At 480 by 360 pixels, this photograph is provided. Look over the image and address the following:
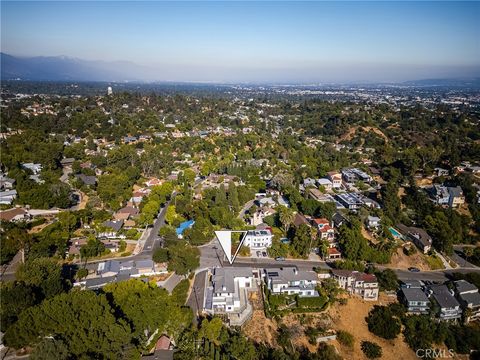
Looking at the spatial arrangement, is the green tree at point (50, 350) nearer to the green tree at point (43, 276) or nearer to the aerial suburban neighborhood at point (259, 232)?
the aerial suburban neighborhood at point (259, 232)

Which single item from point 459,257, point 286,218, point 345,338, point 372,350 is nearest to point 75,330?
point 345,338

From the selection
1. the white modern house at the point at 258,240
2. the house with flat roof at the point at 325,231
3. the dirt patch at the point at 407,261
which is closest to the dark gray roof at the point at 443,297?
the dirt patch at the point at 407,261

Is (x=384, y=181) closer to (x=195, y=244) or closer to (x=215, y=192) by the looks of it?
(x=215, y=192)

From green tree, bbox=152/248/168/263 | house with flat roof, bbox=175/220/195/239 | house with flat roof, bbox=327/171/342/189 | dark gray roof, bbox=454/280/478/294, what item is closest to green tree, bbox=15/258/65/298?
green tree, bbox=152/248/168/263

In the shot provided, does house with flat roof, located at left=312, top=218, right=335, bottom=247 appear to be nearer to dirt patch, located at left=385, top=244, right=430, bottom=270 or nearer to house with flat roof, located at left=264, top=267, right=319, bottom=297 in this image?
dirt patch, located at left=385, top=244, right=430, bottom=270

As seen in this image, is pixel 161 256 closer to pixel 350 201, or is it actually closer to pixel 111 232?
pixel 111 232

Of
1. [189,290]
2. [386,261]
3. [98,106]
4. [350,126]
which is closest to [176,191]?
[189,290]
